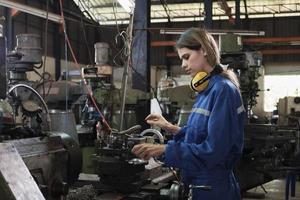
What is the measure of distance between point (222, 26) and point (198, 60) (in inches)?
428

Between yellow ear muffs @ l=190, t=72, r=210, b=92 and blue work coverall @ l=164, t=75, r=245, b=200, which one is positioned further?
yellow ear muffs @ l=190, t=72, r=210, b=92

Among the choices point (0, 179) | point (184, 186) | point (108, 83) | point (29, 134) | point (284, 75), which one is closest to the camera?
point (0, 179)

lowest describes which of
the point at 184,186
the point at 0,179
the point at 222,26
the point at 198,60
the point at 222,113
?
the point at 184,186

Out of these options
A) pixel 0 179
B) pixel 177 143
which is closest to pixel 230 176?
pixel 177 143

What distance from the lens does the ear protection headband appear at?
63.8 inches

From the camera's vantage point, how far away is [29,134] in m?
1.63

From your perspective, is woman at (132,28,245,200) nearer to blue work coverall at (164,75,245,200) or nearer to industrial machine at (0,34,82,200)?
blue work coverall at (164,75,245,200)

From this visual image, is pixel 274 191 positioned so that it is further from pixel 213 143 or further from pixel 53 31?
pixel 53 31

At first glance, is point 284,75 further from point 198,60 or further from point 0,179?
point 0,179

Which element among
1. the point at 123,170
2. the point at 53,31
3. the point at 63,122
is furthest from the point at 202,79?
the point at 53,31

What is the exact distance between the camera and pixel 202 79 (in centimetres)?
162

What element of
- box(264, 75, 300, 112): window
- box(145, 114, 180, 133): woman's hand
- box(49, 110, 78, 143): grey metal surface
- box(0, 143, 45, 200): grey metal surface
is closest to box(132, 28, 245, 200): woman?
box(145, 114, 180, 133): woman's hand

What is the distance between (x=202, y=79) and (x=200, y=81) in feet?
0.04

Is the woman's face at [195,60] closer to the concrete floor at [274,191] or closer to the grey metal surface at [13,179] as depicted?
the grey metal surface at [13,179]
